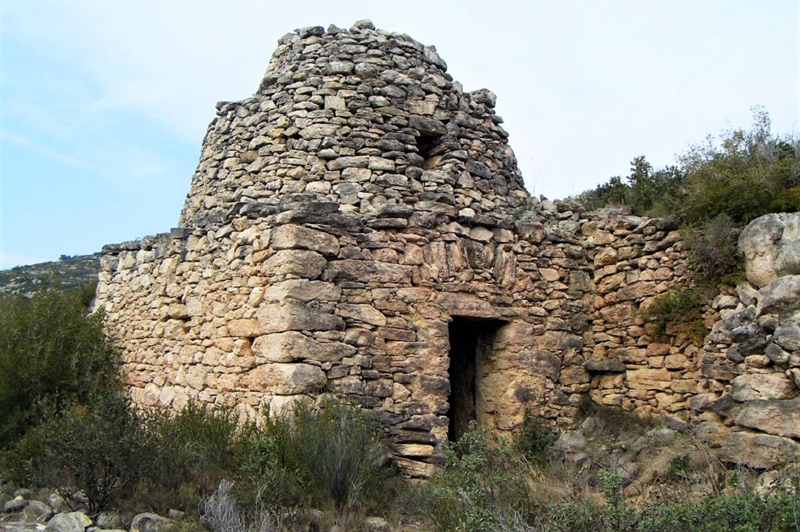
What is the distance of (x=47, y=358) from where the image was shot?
7859mm

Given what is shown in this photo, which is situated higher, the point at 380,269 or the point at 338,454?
the point at 380,269

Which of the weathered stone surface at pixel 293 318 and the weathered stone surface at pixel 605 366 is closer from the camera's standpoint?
the weathered stone surface at pixel 293 318

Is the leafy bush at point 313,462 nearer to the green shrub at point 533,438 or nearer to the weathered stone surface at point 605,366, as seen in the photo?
the green shrub at point 533,438

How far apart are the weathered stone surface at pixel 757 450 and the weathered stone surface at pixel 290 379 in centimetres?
337

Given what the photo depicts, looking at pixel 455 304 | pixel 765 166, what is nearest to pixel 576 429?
pixel 455 304

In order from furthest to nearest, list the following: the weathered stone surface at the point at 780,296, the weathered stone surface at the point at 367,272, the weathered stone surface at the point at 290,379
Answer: the weathered stone surface at the point at 367,272
the weathered stone surface at the point at 290,379
the weathered stone surface at the point at 780,296

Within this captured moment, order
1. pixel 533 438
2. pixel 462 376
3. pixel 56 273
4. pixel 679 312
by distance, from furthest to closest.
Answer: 1. pixel 56 273
2. pixel 462 376
3. pixel 533 438
4. pixel 679 312

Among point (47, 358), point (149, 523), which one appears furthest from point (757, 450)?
point (47, 358)

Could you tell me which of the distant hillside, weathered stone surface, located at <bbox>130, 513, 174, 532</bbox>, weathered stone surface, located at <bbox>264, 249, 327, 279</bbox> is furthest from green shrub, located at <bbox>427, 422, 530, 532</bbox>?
the distant hillside

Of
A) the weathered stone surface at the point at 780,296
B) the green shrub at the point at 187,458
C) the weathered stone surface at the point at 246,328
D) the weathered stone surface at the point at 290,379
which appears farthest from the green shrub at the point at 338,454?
the weathered stone surface at the point at 780,296

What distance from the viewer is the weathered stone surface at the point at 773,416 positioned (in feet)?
17.0

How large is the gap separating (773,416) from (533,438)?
236cm

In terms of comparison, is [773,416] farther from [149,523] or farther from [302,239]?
[149,523]

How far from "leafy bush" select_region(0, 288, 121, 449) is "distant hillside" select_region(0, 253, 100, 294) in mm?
10857
